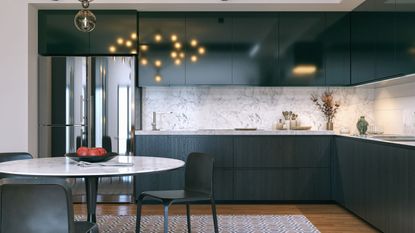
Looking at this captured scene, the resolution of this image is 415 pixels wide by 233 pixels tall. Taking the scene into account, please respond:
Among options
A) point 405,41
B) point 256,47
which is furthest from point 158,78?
point 405,41

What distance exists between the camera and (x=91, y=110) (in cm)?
475

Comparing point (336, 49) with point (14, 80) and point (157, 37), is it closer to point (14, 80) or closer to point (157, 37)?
point (157, 37)

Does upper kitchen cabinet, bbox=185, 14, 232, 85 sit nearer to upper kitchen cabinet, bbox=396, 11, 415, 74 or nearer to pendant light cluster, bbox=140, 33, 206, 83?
pendant light cluster, bbox=140, 33, 206, 83

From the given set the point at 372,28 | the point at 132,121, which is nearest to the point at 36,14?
the point at 132,121

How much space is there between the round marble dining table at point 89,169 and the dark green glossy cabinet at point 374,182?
167 cm

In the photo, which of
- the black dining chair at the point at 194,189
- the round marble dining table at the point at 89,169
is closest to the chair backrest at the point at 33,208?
the round marble dining table at the point at 89,169

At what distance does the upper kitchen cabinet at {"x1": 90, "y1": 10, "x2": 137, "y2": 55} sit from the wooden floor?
5.91 ft

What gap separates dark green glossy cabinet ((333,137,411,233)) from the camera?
3.09m

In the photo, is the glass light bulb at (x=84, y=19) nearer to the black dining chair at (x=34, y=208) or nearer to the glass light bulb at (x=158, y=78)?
the black dining chair at (x=34, y=208)

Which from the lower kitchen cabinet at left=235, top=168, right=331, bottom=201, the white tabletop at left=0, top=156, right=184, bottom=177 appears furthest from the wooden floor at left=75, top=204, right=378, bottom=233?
the white tabletop at left=0, top=156, right=184, bottom=177

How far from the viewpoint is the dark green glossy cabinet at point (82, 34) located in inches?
192

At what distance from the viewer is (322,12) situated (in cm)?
498

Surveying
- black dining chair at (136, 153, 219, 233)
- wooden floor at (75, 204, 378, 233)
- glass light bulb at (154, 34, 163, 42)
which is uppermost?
glass light bulb at (154, 34, 163, 42)

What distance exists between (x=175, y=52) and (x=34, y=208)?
10.8 feet
